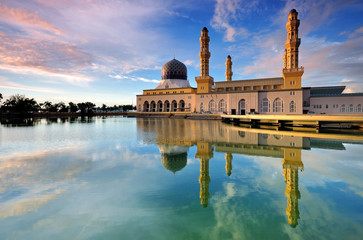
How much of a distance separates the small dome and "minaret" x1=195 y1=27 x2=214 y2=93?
1770 centimetres

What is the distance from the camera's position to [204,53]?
6025 cm

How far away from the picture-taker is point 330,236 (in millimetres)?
4215

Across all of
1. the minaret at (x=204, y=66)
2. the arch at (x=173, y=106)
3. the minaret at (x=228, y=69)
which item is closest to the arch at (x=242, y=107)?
the minaret at (x=204, y=66)

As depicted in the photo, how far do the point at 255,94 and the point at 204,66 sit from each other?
18454 millimetres

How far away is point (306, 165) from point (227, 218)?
6.88 meters

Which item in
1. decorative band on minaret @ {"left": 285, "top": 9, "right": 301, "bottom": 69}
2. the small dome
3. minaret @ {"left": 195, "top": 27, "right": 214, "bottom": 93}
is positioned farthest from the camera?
the small dome

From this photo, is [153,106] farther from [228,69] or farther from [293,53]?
[293,53]

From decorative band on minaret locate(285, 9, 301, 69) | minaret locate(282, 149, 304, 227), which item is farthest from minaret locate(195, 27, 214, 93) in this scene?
minaret locate(282, 149, 304, 227)

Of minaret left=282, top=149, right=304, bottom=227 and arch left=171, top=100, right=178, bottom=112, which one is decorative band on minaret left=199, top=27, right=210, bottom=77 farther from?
minaret left=282, top=149, right=304, bottom=227

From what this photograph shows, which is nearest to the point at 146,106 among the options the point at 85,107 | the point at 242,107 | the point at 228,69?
the point at 228,69

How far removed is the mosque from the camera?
45594mm

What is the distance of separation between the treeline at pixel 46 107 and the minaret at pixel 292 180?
107323 millimetres

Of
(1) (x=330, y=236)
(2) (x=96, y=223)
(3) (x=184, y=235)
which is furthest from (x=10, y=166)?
(1) (x=330, y=236)

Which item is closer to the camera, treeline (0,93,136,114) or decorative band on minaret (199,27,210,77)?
decorative band on minaret (199,27,210,77)
